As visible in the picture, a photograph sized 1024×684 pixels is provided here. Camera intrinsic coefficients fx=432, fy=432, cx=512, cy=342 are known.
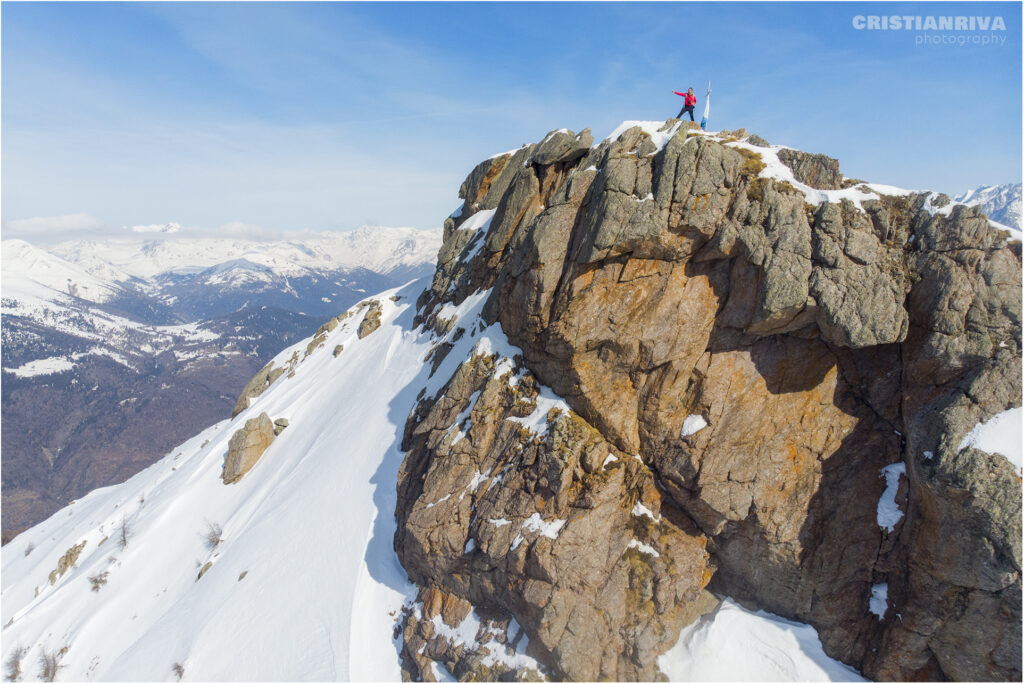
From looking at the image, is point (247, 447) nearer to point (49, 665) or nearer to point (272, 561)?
point (272, 561)

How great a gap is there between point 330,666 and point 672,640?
1873 cm

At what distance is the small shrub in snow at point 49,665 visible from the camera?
3020 centimetres

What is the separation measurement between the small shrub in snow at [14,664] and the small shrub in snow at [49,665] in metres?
1.43

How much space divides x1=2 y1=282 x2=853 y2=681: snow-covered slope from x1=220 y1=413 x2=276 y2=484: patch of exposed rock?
0.92 metres

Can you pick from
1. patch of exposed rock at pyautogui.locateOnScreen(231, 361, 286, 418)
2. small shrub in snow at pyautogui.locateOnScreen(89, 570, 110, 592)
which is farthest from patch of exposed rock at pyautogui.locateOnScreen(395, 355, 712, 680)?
patch of exposed rock at pyautogui.locateOnScreen(231, 361, 286, 418)

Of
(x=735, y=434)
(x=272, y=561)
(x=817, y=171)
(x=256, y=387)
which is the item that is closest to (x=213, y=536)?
(x=272, y=561)

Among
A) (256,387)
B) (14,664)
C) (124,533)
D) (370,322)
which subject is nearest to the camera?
(14,664)

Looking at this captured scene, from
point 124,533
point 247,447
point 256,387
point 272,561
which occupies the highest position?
point 256,387

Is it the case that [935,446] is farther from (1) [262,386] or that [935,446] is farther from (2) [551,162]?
(1) [262,386]

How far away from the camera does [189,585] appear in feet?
109

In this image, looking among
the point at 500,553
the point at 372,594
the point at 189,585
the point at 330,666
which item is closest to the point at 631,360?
the point at 500,553

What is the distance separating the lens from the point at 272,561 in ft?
98.6

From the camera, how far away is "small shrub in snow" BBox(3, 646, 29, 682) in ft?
104

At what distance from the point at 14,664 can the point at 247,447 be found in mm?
20535
